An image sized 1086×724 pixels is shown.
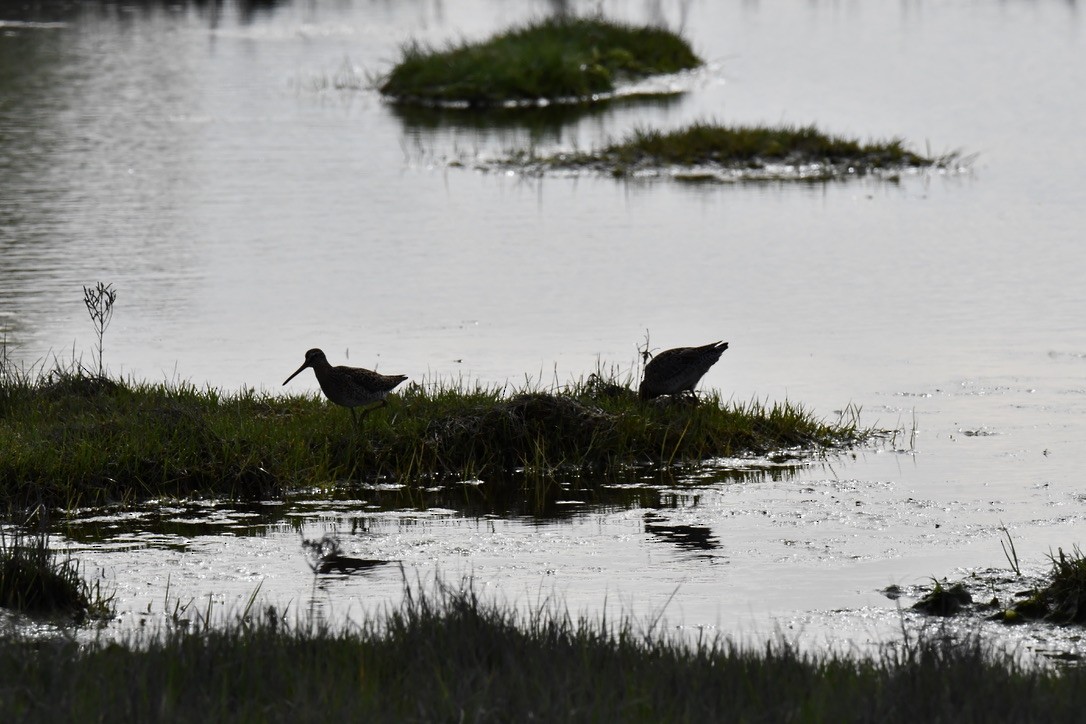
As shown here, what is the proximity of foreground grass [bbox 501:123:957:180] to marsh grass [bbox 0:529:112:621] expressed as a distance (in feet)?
71.0

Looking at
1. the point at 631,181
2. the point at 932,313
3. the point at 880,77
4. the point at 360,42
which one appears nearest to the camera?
the point at 932,313

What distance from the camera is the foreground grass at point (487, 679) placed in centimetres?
614

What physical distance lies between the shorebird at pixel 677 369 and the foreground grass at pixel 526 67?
27558mm

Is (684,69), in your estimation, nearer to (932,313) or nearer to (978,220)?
(978,220)

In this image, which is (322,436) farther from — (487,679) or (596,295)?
(596,295)

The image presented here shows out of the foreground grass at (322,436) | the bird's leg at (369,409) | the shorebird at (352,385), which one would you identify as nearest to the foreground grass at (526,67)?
the foreground grass at (322,436)

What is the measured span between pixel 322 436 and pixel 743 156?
19341 millimetres

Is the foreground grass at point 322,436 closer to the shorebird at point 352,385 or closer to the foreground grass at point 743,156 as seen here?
the shorebird at point 352,385

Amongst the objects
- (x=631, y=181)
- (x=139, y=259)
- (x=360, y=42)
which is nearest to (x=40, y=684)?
(x=139, y=259)

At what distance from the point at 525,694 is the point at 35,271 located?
15.4 m

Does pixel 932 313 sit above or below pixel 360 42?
below

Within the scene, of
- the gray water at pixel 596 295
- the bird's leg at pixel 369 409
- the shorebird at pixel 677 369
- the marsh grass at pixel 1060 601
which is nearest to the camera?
the marsh grass at pixel 1060 601

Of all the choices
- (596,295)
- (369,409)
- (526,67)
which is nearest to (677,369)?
(369,409)

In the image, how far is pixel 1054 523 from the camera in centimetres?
1066
